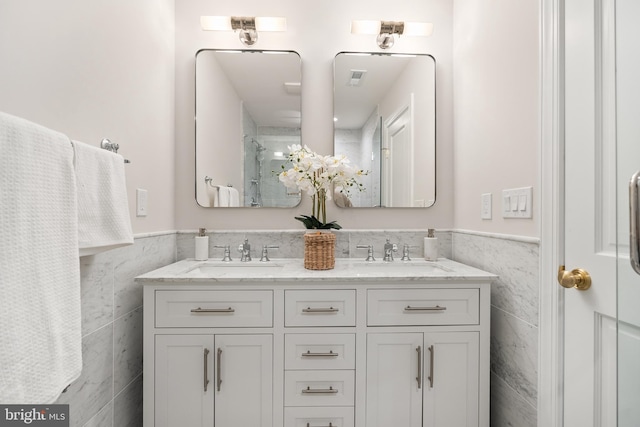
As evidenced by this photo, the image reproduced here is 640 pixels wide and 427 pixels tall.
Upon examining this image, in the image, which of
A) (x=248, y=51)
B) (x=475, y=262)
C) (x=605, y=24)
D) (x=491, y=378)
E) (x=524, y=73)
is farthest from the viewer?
(x=248, y=51)

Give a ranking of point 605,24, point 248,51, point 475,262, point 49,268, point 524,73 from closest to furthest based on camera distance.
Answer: point 49,268 → point 605,24 → point 524,73 → point 475,262 → point 248,51

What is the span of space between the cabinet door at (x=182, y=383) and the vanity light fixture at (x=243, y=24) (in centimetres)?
163

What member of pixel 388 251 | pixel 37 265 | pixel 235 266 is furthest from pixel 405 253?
pixel 37 265

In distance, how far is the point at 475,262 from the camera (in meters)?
1.57

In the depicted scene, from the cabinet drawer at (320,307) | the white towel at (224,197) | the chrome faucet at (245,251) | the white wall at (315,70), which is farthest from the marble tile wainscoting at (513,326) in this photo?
the white towel at (224,197)

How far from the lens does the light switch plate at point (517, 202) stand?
1.17 meters

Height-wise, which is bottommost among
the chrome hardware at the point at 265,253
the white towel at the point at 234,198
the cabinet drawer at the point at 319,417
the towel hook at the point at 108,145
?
the cabinet drawer at the point at 319,417

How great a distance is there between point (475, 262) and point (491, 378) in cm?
54

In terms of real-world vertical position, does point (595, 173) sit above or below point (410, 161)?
below

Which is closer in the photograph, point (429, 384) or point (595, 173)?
point (595, 173)

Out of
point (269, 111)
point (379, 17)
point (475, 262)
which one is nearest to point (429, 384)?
point (475, 262)

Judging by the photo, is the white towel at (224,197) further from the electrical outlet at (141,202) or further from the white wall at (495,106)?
the white wall at (495,106)

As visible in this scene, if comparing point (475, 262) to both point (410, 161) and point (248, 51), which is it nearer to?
point (410, 161)

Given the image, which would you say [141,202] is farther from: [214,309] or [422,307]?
[422,307]
